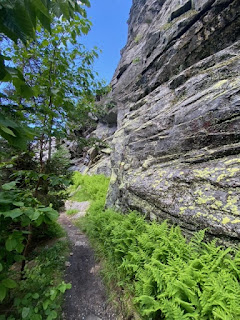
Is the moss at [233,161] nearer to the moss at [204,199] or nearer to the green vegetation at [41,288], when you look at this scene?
the moss at [204,199]

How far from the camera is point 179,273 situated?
234cm

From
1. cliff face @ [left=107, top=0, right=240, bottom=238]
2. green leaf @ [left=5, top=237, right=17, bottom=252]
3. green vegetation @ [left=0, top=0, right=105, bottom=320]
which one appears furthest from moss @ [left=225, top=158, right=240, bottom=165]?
green leaf @ [left=5, top=237, right=17, bottom=252]

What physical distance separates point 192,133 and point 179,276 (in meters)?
4.08

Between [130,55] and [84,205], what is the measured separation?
58.8 feet

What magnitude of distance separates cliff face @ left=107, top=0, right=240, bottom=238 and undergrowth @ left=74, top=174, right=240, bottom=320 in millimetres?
544

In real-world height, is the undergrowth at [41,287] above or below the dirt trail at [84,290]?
above

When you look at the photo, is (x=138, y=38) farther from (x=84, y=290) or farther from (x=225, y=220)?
(x=84, y=290)

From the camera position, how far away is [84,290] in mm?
3535

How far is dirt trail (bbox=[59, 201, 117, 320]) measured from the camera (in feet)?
9.74

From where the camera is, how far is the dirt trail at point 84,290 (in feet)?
9.74

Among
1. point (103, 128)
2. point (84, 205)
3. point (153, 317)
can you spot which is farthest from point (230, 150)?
point (103, 128)

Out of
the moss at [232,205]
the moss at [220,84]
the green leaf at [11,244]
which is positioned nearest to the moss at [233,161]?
the moss at [232,205]

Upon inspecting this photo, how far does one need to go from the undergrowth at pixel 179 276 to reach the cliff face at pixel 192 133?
1.79ft

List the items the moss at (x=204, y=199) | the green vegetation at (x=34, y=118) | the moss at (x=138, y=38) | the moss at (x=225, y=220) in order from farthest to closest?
the moss at (x=138, y=38) → the moss at (x=204, y=199) → the moss at (x=225, y=220) → the green vegetation at (x=34, y=118)
